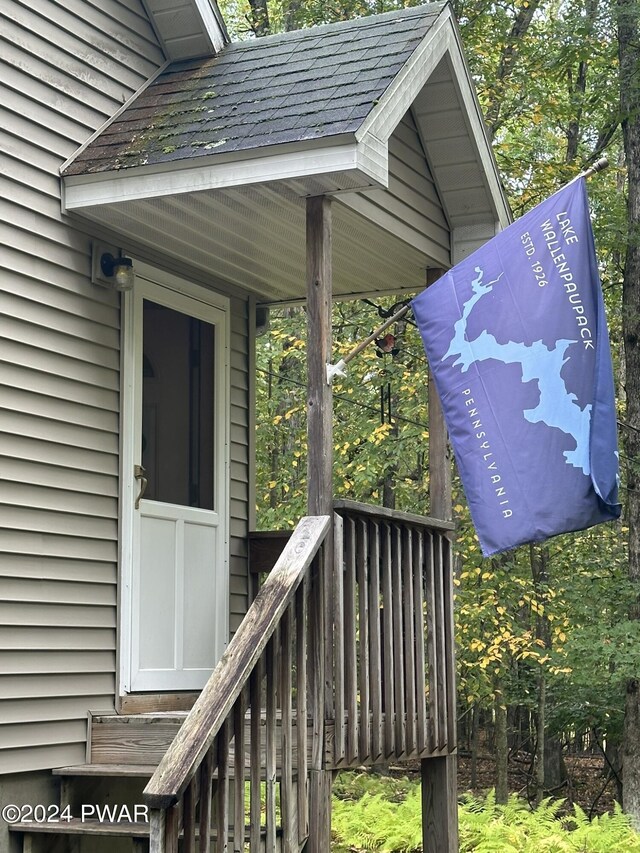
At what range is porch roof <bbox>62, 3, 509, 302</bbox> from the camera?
5.03 m

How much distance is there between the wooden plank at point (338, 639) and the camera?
199 inches

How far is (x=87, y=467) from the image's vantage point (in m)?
5.46

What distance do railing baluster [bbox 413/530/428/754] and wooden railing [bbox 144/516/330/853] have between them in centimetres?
100

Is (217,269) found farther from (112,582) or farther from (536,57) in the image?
(536,57)

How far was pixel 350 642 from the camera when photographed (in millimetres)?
5211

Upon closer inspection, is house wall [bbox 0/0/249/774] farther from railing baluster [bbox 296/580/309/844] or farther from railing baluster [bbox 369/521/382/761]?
railing baluster [bbox 369/521/382/761]

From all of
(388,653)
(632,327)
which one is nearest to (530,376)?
(388,653)

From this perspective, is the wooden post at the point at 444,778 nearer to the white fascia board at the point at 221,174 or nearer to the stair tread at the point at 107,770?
the stair tread at the point at 107,770

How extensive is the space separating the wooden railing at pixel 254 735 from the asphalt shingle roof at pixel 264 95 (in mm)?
1817

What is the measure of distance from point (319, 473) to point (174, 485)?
147 cm

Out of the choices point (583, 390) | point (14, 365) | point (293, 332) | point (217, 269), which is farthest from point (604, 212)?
point (14, 365)

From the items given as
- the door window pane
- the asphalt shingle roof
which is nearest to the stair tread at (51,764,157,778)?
the door window pane

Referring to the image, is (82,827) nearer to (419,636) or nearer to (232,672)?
(232,672)

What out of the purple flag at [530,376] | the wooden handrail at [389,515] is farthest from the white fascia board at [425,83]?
the wooden handrail at [389,515]
